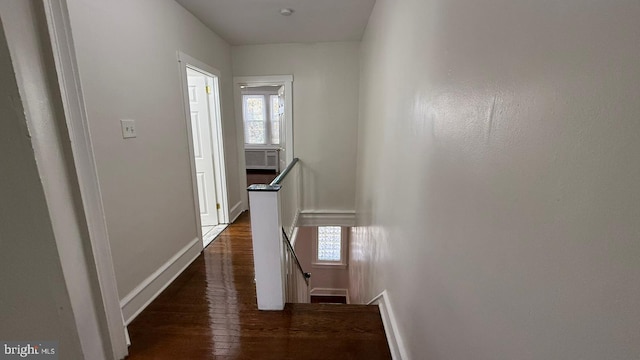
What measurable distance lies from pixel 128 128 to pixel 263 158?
5.90 meters

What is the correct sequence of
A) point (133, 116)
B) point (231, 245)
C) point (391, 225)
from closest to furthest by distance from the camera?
point (391, 225), point (133, 116), point (231, 245)

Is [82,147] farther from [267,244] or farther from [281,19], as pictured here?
[281,19]

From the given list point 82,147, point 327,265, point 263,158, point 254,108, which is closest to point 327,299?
point 327,265

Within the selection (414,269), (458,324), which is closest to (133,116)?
(414,269)

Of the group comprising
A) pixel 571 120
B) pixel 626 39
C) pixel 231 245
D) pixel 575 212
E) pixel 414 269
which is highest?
pixel 626 39

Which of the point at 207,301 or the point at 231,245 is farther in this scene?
the point at 231,245

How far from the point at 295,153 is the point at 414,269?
285 cm

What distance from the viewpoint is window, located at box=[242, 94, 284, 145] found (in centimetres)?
742

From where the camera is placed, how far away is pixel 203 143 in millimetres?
3252

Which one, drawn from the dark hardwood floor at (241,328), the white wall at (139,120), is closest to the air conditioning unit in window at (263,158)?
the white wall at (139,120)

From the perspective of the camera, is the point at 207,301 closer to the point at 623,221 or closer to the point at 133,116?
the point at 133,116

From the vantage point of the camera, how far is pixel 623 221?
0.36 meters

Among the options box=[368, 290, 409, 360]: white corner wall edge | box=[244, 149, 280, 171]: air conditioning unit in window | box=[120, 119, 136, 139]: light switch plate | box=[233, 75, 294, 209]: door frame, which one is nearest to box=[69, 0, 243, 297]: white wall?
box=[120, 119, 136, 139]: light switch plate

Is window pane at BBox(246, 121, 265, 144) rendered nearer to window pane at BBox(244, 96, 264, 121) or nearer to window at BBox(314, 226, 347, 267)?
window pane at BBox(244, 96, 264, 121)
